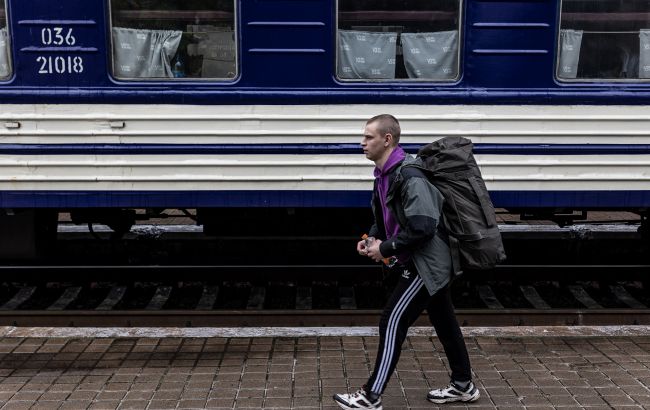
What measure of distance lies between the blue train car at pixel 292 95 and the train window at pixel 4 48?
0.01 meters

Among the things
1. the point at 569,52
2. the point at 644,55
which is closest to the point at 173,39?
the point at 569,52

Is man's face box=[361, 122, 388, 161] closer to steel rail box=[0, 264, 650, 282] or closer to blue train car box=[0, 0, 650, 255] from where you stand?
blue train car box=[0, 0, 650, 255]

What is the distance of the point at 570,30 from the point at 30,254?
449 cm

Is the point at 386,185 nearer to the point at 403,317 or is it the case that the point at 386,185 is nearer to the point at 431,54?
the point at 403,317

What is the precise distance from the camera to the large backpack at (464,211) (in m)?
3.57

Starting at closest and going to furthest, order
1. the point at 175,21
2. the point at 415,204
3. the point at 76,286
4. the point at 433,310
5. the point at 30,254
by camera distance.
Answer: the point at 415,204 < the point at 433,310 < the point at 175,21 < the point at 30,254 < the point at 76,286

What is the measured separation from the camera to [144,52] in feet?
17.2

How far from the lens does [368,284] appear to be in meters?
6.30

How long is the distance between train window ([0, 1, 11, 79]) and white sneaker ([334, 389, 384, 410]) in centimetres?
334

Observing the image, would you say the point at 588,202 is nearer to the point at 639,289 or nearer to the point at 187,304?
the point at 639,289

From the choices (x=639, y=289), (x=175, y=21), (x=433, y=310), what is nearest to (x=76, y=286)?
(x=175, y=21)

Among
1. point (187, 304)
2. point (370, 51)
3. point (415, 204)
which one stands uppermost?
point (370, 51)

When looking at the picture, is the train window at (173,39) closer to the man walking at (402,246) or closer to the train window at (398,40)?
the train window at (398,40)

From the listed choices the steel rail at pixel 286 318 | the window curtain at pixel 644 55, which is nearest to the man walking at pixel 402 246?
the steel rail at pixel 286 318
